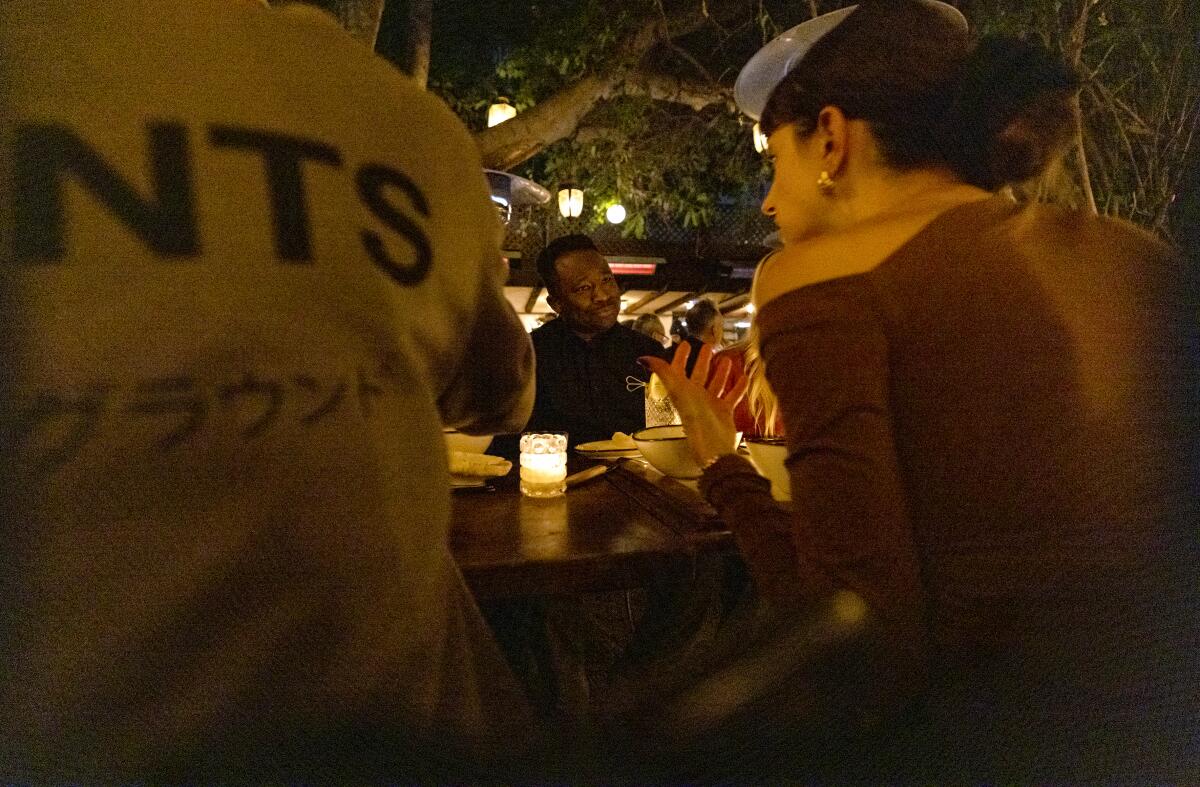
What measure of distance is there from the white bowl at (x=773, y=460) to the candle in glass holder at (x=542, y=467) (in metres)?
0.50

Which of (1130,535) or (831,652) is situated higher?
(1130,535)

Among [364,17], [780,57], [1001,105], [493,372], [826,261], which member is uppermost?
[364,17]

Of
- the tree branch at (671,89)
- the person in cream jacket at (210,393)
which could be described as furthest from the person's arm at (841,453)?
the tree branch at (671,89)

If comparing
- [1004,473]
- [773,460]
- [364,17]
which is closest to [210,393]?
[1004,473]

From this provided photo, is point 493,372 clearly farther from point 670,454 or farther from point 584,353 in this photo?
point 584,353

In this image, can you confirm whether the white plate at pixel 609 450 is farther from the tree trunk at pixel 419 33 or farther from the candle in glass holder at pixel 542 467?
the tree trunk at pixel 419 33

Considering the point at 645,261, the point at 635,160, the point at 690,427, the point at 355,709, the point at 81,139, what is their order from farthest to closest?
the point at 645,261, the point at 635,160, the point at 690,427, the point at 355,709, the point at 81,139

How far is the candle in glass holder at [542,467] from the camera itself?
1564mm

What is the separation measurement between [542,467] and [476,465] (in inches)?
8.3

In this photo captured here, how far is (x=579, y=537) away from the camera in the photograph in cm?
123

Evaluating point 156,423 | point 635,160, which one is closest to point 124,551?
point 156,423

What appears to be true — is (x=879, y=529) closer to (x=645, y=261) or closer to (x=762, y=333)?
(x=762, y=333)

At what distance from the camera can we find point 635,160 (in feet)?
22.7

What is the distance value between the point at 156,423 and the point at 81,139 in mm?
271
